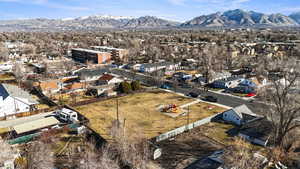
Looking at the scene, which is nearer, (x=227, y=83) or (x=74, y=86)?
(x=74, y=86)

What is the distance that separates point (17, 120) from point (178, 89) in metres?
29.5

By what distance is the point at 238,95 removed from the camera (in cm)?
4428

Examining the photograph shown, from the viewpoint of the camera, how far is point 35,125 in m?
29.2

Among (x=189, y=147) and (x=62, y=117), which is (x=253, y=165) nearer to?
(x=189, y=147)

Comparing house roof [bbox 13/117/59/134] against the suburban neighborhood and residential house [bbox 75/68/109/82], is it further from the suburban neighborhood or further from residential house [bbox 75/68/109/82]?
residential house [bbox 75/68/109/82]

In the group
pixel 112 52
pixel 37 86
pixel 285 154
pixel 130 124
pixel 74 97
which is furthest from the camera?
pixel 112 52

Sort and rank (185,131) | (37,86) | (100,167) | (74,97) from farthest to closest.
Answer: (37,86) → (74,97) → (185,131) → (100,167)

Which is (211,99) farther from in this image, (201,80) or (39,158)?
(39,158)

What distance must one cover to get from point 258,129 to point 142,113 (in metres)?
16.0

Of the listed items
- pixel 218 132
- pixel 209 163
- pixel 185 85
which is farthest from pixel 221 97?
pixel 209 163

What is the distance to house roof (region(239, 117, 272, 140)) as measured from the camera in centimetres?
2567

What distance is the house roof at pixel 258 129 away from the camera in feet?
84.2

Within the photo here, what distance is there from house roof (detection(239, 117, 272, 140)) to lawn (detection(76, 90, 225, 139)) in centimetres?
684

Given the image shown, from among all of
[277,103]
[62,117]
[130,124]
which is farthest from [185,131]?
[62,117]
